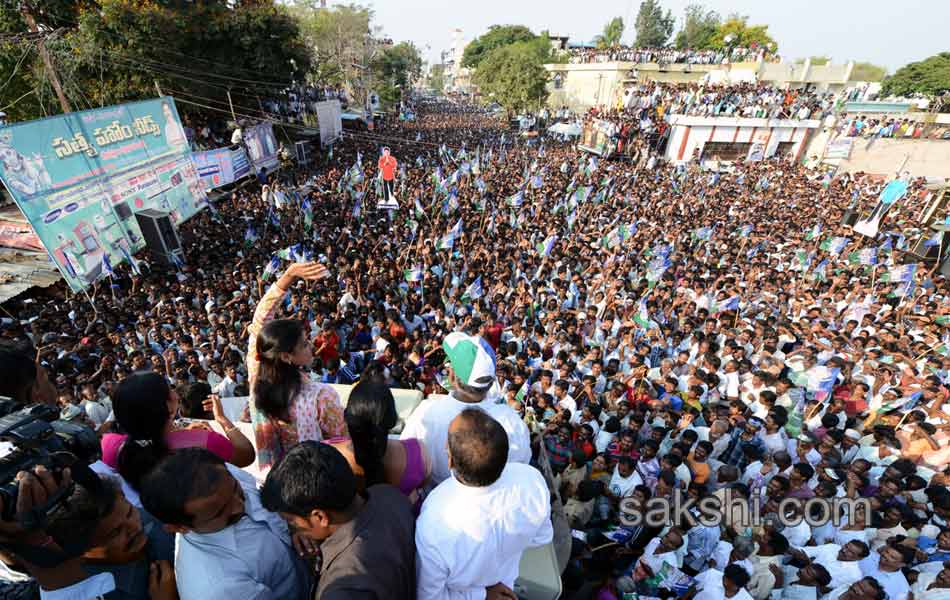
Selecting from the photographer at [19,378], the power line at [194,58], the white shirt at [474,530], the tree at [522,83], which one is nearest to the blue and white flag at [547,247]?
the white shirt at [474,530]

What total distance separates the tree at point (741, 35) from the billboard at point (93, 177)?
5658 centimetres

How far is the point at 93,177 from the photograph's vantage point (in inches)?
346

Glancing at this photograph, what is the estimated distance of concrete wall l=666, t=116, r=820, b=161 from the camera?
74.8 feet

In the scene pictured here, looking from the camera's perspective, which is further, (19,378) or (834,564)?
(834,564)

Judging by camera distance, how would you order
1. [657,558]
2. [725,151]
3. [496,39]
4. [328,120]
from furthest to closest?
[496,39] → [725,151] → [328,120] → [657,558]

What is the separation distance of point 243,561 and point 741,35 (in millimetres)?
65830

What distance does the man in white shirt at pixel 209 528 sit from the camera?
1.37 m

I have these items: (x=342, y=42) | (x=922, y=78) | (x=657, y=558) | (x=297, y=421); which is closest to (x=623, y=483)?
(x=657, y=558)

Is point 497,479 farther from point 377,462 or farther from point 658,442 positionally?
point 658,442

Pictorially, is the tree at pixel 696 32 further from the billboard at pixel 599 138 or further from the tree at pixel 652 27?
the billboard at pixel 599 138

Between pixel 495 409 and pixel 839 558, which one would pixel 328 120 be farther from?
pixel 839 558

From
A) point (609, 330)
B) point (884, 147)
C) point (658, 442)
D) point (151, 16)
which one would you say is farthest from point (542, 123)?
point (658, 442)

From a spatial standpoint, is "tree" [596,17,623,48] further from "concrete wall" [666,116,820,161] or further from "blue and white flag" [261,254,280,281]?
"blue and white flag" [261,254,280,281]

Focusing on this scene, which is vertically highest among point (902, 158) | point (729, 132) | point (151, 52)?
point (151, 52)
